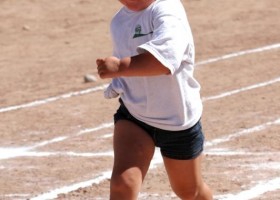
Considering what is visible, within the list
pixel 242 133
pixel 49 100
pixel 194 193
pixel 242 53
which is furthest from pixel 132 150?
pixel 242 53

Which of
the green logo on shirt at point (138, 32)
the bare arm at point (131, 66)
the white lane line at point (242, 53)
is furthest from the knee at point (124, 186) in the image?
the white lane line at point (242, 53)

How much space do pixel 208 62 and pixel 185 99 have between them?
8100 mm

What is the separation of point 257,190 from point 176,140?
207 centimetres

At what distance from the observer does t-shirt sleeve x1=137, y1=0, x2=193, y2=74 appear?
17.9 feet

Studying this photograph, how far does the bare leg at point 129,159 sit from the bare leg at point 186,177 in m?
0.18

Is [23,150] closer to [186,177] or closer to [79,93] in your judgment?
[79,93]

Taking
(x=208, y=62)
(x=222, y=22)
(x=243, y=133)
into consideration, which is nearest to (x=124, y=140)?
(x=243, y=133)

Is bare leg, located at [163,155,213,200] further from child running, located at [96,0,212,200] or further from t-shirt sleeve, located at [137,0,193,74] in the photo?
t-shirt sleeve, located at [137,0,193,74]

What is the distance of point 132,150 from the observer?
5785 mm

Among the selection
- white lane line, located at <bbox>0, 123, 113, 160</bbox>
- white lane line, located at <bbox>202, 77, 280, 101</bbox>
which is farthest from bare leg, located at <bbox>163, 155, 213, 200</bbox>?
white lane line, located at <bbox>202, 77, 280, 101</bbox>

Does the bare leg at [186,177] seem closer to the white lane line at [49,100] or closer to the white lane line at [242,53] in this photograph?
the white lane line at [49,100]

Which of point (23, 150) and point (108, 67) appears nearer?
point (108, 67)

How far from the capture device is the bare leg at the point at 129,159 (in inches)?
221

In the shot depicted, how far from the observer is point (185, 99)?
587 centimetres
